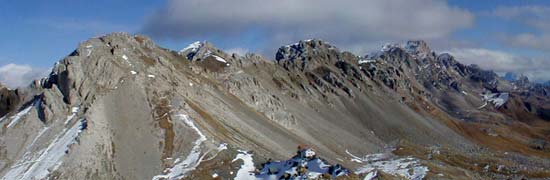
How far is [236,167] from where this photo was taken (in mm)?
125000

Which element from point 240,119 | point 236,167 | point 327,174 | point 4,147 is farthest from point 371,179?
point 4,147

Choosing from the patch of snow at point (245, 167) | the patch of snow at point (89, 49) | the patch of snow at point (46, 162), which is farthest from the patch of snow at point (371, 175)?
the patch of snow at point (89, 49)

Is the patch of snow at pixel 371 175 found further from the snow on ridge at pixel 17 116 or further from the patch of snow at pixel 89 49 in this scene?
the patch of snow at pixel 89 49

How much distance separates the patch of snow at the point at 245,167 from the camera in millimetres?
116762

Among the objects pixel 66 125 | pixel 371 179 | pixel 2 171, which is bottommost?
pixel 371 179

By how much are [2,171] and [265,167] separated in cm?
6234

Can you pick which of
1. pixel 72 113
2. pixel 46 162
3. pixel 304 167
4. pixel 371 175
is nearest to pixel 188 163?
pixel 46 162

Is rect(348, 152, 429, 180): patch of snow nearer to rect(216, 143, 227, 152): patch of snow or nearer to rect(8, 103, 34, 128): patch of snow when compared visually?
rect(216, 143, 227, 152): patch of snow

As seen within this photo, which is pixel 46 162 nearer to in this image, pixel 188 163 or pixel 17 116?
pixel 17 116

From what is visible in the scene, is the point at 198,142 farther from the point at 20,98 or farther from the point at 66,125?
the point at 20,98

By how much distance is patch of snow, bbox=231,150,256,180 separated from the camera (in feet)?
383

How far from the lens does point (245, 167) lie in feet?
405

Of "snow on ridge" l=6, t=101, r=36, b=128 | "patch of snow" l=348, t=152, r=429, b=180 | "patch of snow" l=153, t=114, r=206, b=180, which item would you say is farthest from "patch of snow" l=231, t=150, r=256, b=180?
"snow on ridge" l=6, t=101, r=36, b=128

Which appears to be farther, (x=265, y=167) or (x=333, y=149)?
(x=333, y=149)
